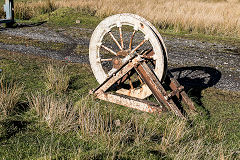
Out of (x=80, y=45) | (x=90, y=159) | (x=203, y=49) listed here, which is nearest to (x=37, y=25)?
(x=80, y=45)

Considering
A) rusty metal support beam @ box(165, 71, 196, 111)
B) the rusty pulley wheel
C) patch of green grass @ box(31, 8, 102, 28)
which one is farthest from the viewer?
patch of green grass @ box(31, 8, 102, 28)

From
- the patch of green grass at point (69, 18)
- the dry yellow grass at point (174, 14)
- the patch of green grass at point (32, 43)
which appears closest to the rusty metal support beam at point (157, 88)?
the patch of green grass at point (32, 43)

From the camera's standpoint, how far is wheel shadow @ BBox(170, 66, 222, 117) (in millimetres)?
6514

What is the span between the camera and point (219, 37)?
13156 mm

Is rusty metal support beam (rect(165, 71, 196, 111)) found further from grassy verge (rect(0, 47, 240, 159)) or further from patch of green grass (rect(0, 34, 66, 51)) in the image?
patch of green grass (rect(0, 34, 66, 51))

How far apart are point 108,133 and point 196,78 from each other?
4.23 m

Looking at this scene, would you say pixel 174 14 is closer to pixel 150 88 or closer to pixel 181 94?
pixel 181 94

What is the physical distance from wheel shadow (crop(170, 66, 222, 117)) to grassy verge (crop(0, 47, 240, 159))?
539mm

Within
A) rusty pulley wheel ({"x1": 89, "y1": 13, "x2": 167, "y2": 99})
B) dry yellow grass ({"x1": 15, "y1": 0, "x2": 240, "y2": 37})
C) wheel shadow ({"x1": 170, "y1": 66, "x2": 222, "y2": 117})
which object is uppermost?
rusty pulley wheel ({"x1": 89, "y1": 13, "x2": 167, "y2": 99})

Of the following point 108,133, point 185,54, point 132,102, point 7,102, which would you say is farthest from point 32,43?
point 108,133

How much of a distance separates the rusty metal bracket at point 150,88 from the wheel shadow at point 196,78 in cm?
90

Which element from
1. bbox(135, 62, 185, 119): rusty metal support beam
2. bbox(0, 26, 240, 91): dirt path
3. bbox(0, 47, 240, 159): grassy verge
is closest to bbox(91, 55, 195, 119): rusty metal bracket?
bbox(135, 62, 185, 119): rusty metal support beam

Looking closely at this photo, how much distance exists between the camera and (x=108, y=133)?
400 cm

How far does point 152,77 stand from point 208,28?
9.92 m
